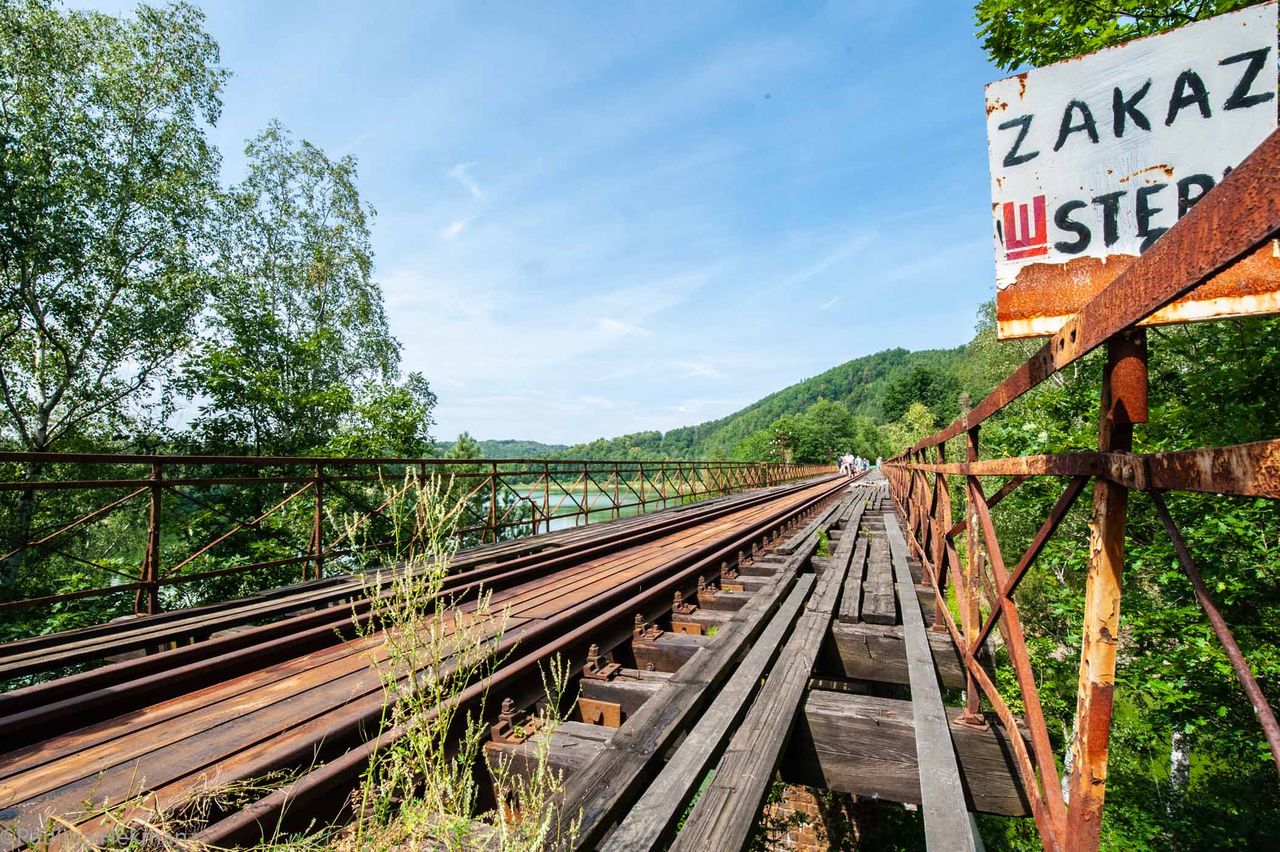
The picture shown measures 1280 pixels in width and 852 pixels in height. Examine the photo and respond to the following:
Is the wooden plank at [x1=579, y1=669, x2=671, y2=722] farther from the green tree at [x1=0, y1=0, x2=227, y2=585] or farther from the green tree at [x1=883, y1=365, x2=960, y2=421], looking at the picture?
the green tree at [x1=883, y1=365, x2=960, y2=421]

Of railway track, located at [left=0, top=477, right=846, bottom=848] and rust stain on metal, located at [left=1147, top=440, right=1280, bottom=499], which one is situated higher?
rust stain on metal, located at [left=1147, top=440, right=1280, bottom=499]

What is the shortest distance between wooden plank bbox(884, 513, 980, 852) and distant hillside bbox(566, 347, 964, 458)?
119m

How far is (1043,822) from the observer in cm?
139

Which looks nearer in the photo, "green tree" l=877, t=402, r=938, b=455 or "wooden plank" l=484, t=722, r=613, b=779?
"wooden plank" l=484, t=722, r=613, b=779

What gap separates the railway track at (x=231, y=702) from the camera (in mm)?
1551

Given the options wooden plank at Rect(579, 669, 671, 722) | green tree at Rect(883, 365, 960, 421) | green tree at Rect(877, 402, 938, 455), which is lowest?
wooden plank at Rect(579, 669, 671, 722)

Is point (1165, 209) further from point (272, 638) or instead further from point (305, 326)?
point (305, 326)

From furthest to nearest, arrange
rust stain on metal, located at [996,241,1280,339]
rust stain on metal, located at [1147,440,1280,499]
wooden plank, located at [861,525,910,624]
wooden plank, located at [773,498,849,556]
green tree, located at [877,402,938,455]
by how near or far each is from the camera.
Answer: green tree, located at [877,402,938,455]
wooden plank, located at [773,498,849,556]
wooden plank, located at [861,525,910,624]
rust stain on metal, located at [996,241,1280,339]
rust stain on metal, located at [1147,440,1280,499]

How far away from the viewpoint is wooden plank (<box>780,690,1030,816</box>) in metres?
1.79

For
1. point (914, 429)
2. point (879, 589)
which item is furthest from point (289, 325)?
point (914, 429)

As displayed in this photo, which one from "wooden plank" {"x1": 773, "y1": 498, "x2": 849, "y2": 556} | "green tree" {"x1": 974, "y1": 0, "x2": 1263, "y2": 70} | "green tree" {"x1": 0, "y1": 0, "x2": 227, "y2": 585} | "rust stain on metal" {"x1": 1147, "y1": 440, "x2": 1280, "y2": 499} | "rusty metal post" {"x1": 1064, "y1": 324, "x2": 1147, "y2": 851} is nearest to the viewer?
"rust stain on metal" {"x1": 1147, "y1": 440, "x2": 1280, "y2": 499}

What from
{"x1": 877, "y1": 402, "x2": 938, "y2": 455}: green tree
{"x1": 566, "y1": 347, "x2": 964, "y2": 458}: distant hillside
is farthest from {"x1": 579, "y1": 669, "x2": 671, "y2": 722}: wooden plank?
{"x1": 566, "y1": 347, "x2": 964, "y2": 458}: distant hillside

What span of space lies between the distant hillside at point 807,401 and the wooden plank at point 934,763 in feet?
390

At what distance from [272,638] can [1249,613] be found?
9.55 meters
